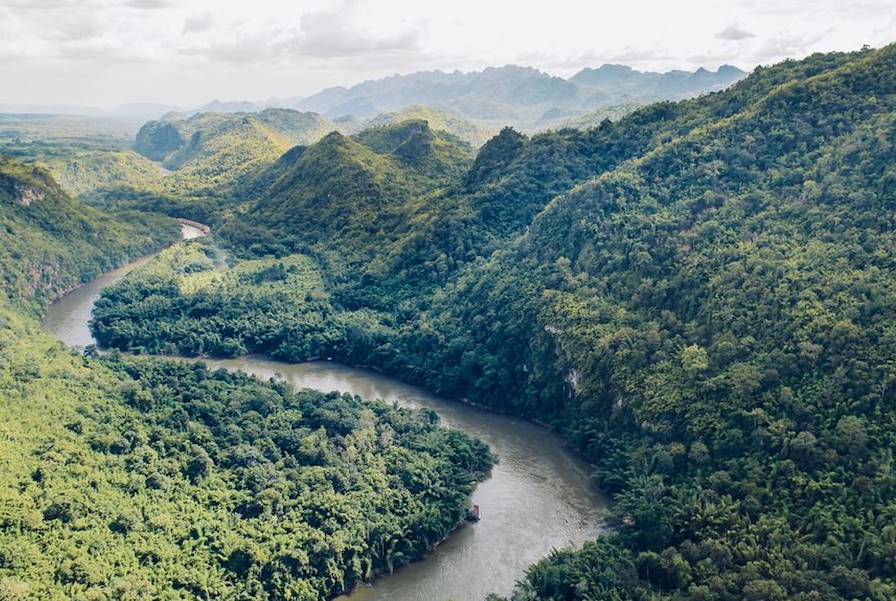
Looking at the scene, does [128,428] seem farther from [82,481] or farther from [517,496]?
[517,496]

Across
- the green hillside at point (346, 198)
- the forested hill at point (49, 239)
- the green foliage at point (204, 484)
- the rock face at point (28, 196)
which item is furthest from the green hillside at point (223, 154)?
the green foliage at point (204, 484)

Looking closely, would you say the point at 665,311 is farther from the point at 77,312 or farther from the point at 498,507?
the point at 77,312

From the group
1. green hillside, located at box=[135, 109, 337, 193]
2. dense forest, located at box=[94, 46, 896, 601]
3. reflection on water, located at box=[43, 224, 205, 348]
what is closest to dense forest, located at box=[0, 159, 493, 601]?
dense forest, located at box=[94, 46, 896, 601]

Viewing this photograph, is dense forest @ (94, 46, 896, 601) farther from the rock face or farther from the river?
the rock face

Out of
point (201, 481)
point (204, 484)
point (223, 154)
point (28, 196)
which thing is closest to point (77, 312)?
point (28, 196)

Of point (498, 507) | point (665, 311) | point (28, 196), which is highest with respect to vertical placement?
point (28, 196)
